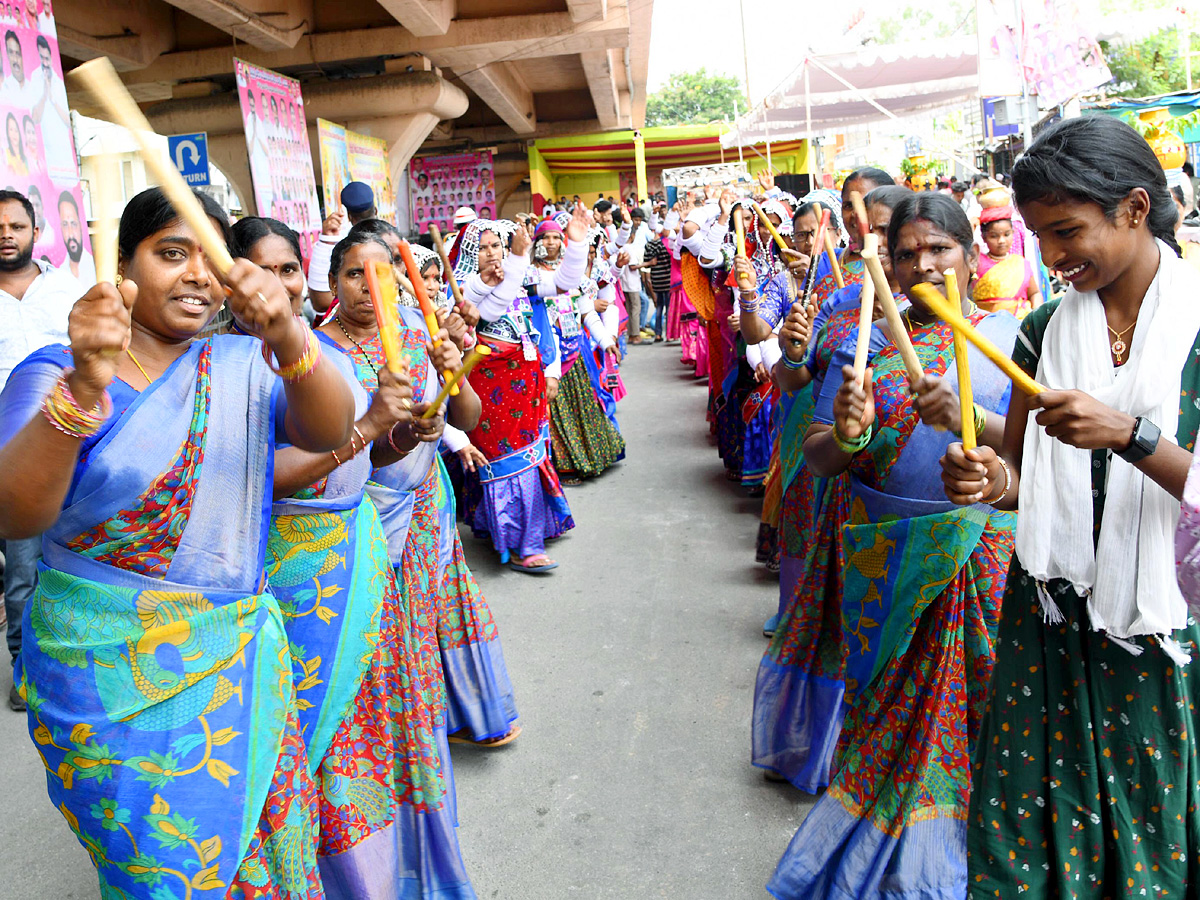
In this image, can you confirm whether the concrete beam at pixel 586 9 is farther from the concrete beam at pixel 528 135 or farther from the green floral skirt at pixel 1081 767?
the concrete beam at pixel 528 135

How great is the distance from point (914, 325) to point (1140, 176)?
0.83 meters

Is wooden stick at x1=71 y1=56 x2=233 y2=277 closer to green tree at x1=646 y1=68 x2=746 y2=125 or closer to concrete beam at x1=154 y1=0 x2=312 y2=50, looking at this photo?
concrete beam at x1=154 y1=0 x2=312 y2=50

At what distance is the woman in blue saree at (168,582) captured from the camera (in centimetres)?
169

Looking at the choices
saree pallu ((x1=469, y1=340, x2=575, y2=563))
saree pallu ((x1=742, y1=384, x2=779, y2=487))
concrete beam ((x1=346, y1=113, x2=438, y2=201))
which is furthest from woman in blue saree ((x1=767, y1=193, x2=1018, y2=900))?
concrete beam ((x1=346, y1=113, x2=438, y2=201))

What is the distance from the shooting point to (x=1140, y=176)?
1737mm

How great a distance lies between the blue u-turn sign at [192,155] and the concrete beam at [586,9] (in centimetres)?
340

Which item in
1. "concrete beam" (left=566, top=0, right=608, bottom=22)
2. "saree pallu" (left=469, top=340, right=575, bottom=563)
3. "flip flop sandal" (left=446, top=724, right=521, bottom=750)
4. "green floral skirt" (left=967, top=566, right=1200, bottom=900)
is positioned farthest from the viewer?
"concrete beam" (left=566, top=0, right=608, bottom=22)

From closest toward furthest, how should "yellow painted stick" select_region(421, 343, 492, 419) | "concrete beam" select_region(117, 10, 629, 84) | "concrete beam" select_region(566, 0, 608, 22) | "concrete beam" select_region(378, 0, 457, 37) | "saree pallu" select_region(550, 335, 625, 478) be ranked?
"yellow painted stick" select_region(421, 343, 492, 419) < "saree pallu" select_region(550, 335, 625, 478) < "concrete beam" select_region(378, 0, 457, 37) < "concrete beam" select_region(117, 10, 629, 84) < "concrete beam" select_region(566, 0, 608, 22)

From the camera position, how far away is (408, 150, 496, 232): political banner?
18.0m

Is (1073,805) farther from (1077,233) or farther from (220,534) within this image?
(220,534)

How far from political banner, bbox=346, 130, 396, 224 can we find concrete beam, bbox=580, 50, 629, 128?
3028 mm

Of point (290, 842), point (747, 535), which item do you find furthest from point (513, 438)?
point (290, 842)

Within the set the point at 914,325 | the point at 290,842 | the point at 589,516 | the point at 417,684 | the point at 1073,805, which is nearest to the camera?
the point at 1073,805

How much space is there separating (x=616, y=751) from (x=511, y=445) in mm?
2314
